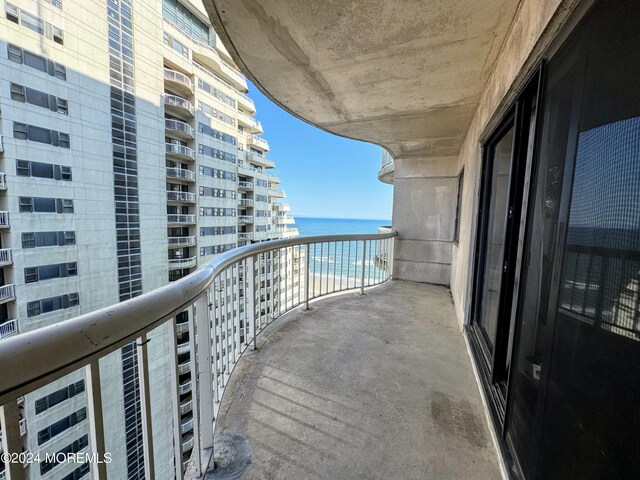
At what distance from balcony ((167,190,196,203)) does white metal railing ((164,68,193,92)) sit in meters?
4.21

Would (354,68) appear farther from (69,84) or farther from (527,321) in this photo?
(69,84)

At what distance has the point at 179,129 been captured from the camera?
9.16 metres

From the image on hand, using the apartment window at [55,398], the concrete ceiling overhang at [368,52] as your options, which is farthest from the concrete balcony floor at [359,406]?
the apartment window at [55,398]

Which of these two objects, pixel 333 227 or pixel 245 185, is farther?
pixel 333 227

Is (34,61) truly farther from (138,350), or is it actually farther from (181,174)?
(138,350)

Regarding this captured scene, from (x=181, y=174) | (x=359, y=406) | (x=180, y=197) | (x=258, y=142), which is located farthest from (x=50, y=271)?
(x=258, y=142)

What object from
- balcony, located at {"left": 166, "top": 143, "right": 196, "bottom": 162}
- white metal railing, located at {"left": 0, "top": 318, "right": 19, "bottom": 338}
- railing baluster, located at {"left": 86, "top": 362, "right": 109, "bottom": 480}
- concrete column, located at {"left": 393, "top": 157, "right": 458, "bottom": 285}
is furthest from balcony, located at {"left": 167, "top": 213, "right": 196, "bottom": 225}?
railing baluster, located at {"left": 86, "top": 362, "right": 109, "bottom": 480}

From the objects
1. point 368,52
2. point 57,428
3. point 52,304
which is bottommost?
point 57,428

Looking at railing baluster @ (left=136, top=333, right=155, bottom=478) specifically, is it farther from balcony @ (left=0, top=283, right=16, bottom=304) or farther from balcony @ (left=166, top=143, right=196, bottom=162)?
balcony @ (left=166, top=143, right=196, bottom=162)

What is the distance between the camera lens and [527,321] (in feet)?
3.74

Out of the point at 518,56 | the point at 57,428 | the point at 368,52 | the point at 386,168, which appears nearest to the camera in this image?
the point at 518,56

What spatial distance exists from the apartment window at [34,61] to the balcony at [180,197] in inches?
146

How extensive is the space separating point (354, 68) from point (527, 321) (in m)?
2.25

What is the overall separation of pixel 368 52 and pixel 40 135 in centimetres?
646
